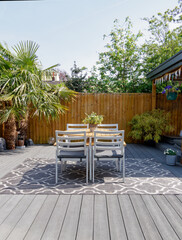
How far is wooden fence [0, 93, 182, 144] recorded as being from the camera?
22.9 ft

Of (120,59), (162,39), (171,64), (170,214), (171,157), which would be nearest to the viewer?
(170,214)

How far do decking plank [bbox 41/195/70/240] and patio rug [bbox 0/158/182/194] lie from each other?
293 millimetres

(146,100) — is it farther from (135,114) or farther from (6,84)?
(6,84)

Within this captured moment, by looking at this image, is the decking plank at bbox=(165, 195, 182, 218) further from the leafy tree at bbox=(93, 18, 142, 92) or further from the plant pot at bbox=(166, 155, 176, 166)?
the leafy tree at bbox=(93, 18, 142, 92)

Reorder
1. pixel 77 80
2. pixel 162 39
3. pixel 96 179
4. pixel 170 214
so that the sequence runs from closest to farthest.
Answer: pixel 170 214, pixel 96 179, pixel 77 80, pixel 162 39

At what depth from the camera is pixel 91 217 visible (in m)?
2.33

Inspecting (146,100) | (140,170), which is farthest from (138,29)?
(140,170)

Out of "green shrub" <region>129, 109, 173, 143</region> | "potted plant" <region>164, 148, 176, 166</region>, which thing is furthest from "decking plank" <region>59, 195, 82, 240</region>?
"green shrub" <region>129, 109, 173, 143</region>

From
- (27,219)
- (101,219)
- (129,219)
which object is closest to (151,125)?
(129,219)

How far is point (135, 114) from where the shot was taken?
7.03 meters

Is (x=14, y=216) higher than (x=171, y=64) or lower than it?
lower

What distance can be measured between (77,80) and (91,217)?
325 inches

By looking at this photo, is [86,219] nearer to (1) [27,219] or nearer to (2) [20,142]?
(1) [27,219]

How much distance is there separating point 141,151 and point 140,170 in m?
1.87
